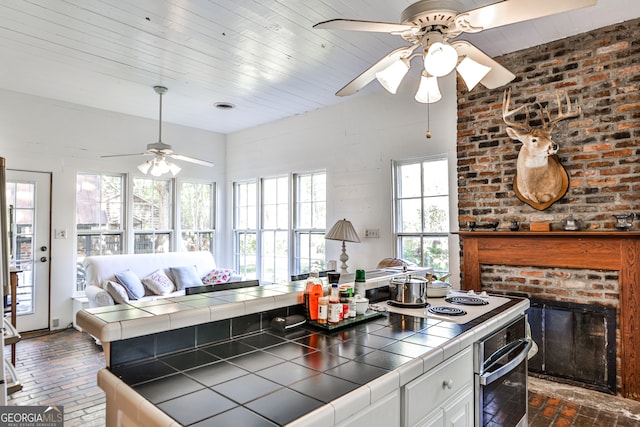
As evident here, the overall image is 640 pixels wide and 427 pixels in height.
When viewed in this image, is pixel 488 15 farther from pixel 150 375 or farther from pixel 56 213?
pixel 56 213

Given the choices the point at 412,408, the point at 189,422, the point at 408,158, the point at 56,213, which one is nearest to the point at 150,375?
the point at 189,422

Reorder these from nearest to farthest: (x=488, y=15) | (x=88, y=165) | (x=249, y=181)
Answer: (x=488, y=15) → (x=88, y=165) → (x=249, y=181)

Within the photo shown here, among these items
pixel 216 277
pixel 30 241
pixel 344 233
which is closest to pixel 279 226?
pixel 216 277

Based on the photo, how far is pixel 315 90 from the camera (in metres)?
4.41

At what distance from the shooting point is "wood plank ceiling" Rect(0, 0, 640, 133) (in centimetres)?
274

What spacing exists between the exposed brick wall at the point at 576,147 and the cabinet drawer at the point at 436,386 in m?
2.00

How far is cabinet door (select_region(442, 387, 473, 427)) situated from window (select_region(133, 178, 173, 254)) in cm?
511

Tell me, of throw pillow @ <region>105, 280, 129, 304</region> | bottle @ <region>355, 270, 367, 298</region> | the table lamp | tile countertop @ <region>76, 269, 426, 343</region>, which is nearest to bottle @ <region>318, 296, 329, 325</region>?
tile countertop @ <region>76, 269, 426, 343</region>

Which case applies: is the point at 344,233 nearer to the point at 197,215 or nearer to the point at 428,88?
the point at 428,88

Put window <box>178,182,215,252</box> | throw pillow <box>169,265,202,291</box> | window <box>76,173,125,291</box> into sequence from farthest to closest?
window <box>178,182,215,252</box> < window <box>76,173,125,291</box> < throw pillow <box>169,265,202,291</box>

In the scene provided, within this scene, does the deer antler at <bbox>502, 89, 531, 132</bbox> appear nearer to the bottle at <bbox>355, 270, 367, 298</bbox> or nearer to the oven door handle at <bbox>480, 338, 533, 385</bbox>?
the oven door handle at <bbox>480, 338, 533, 385</bbox>

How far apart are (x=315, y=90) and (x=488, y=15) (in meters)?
2.92

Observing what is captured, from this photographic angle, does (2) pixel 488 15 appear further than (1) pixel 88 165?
No

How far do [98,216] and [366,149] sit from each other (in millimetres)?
3676
